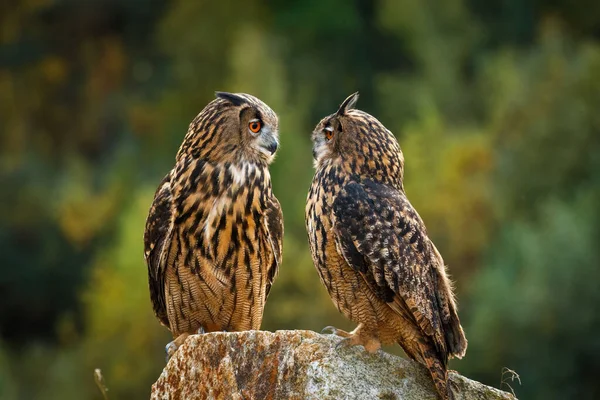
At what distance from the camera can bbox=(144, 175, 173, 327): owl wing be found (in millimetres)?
6875

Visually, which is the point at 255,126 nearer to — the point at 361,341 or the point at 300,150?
the point at 361,341

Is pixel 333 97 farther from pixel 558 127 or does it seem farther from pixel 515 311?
pixel 515 311

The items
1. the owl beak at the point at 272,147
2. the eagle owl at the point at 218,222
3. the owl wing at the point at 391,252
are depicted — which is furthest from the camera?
the owl beak at the point at 272,147

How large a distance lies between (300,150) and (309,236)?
22.0 meters

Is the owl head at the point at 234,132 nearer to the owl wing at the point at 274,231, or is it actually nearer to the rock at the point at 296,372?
the owl wing at the point at 274,231

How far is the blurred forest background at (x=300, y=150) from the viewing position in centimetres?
2383

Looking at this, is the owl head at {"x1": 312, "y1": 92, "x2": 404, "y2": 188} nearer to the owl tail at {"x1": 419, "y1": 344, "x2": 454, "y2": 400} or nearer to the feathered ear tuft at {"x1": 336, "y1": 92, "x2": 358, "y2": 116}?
the feathered ear tuft at {"x1": 336, "y1": 92, "x2": 358, "y2": 116}

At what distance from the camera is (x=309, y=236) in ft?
21.8

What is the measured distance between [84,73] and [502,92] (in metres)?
14.2

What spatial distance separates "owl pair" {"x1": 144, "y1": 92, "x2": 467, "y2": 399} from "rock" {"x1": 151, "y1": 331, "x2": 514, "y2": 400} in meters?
0.11

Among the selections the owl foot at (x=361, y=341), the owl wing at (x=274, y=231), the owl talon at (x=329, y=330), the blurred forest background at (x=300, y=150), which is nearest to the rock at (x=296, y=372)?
the owl foot at (x=361, y=341)

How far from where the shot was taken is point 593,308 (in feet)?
73.8

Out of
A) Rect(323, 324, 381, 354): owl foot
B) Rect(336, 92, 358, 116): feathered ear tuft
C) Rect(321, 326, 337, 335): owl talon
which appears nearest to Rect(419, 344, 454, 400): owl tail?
Rect(323, 324, 381, 354): owl foot

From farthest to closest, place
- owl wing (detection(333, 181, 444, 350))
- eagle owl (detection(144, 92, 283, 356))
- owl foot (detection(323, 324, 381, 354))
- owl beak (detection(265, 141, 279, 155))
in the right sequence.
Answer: owl beak (detection(265, 141, 279, 155)), eagle owl (detection(144, 92, 283, 356)), owl wing (detection(333, 181, 444, 350)), owl foot (detection(323, 324, 381, 354))
